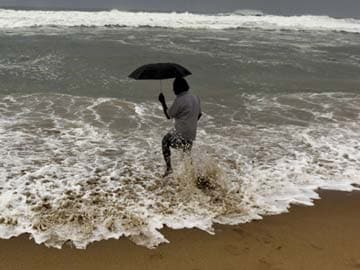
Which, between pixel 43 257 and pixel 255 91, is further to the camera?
pixel 255 91

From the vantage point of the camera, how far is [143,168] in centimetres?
741

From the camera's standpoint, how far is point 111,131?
9.32 m

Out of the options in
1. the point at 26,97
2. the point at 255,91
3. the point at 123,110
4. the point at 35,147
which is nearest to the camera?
the point at 35,147

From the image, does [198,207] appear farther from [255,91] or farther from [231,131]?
[255,91]

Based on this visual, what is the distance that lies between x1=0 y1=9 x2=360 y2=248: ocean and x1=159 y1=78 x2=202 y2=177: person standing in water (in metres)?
0.32

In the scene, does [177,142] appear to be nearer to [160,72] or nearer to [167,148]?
[167,148]

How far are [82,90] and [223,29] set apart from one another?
27175mm

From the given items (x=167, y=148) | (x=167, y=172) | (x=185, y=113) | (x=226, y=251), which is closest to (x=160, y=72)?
(x=185, y=113)

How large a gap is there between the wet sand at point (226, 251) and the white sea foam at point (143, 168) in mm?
179

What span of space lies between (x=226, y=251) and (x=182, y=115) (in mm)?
2261

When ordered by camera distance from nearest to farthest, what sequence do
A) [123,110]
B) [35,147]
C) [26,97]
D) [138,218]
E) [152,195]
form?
1. [138,218]
2. [152,195]
3. [35,147]
4. [123,110]
5. [26,97]

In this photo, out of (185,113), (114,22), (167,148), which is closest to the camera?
(185,113)

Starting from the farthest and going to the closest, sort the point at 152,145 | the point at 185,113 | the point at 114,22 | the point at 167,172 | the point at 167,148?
the point at 114,22
the point at 152,145
the point at 167,172
the point at 167,148
the point at 185,113

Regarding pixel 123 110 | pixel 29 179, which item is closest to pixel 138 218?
pixel 29 179
